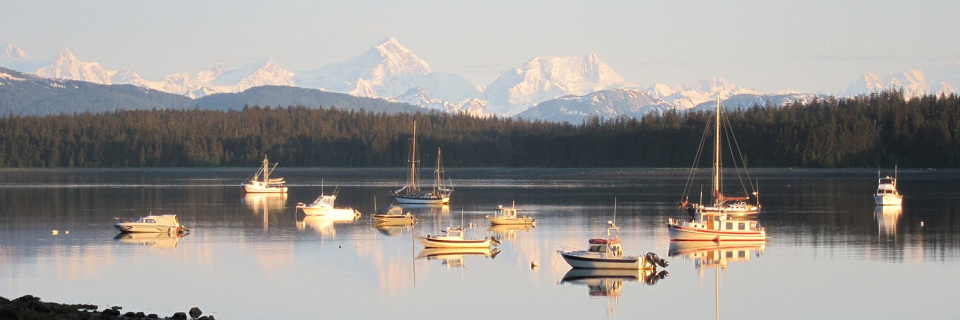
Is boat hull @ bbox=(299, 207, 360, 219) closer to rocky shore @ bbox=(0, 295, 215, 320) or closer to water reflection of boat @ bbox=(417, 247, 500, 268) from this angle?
water reflection of boat @ bbox=(417, 247, 500, 268)

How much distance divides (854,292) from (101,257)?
2690cm

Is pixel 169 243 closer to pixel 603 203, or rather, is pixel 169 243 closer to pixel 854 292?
pixel 854 292

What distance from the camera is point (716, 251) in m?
48.5

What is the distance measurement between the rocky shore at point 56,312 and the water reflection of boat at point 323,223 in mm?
Result: 26100

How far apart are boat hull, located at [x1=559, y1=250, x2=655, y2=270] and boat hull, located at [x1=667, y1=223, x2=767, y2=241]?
418 inches

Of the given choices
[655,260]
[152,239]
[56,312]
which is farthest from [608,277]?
[152,239]

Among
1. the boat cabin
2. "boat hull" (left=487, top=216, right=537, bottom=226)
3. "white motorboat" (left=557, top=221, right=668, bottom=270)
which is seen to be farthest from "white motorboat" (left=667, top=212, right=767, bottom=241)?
"boat hull" (left=487, top=216, right=537, bottom=226)

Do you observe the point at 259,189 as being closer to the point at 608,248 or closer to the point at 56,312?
the point at 608,248

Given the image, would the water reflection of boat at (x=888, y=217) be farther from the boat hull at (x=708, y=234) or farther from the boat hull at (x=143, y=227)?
the boat hull at (x=143, y=227)

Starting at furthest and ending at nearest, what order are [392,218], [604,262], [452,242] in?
[392,218]
[452,242]
[604,262]

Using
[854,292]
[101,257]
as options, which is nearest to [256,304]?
[101,257]

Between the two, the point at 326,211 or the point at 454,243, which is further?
the point at 326,211

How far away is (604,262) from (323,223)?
2640 centimetres

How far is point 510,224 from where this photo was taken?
60.7 meters
